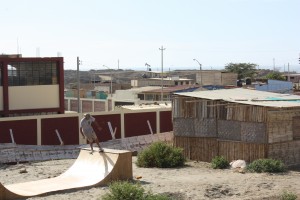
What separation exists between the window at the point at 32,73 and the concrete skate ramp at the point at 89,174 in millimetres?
17370

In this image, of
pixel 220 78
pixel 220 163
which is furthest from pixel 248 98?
pixel 220 78

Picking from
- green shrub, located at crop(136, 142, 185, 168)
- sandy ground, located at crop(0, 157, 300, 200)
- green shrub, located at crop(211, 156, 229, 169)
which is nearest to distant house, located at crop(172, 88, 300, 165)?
green shrub, located at crop(211, 156, 229, 169)

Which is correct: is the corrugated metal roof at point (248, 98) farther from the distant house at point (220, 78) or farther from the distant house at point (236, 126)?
the distant house at point (220, 78)

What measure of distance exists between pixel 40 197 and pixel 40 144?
1673cm

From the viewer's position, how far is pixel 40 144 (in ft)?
101

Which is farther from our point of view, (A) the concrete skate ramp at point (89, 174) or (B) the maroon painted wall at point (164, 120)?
(B) the maroon painted wall at point (164, 120)

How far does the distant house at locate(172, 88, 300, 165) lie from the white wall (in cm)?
1417

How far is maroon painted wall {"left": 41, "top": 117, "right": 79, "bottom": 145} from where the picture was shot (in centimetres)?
3117

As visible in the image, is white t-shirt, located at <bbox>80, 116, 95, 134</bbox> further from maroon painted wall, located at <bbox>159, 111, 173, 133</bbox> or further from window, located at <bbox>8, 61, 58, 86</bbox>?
maroon painted wall, located at <bbox>159, 111, 173, 133</bbox>

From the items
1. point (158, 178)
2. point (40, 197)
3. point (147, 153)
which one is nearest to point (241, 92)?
point (147, 153)

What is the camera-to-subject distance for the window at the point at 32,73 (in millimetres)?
33969

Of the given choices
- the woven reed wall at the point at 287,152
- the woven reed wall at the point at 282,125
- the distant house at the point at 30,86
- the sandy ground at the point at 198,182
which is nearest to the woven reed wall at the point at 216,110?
the woven reed wall at the point at 282,125

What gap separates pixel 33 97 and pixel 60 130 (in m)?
4.20

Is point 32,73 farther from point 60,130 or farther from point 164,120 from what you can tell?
point 164,120
